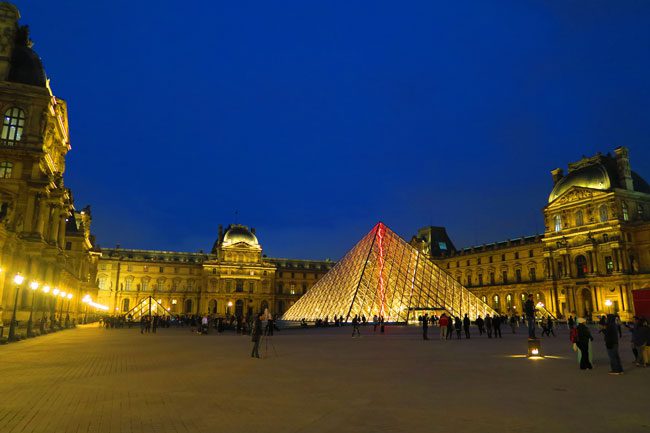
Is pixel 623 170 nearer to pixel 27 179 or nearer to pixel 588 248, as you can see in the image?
pixel 588 248

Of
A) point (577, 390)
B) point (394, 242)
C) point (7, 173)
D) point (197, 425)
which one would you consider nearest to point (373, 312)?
point (394, 242)

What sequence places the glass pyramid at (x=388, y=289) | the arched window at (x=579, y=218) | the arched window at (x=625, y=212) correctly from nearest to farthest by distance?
the glass pyramid at (x=388, y=289) < the arched window at (x=625, y=212) < the arched window at (x=579, y=218)

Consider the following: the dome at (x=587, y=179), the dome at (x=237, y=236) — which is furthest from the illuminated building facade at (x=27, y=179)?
the dome at (x=587, y=179)

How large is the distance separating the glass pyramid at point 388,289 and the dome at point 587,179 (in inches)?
1007

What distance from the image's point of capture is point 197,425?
15.2 ft

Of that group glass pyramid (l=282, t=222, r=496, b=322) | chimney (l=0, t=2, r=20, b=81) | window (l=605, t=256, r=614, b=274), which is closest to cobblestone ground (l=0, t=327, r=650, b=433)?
chimney (l=0, t=2, r=20, b=81)

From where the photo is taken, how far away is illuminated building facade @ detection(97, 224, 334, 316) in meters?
67.7

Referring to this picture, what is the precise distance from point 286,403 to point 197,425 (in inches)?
52.1

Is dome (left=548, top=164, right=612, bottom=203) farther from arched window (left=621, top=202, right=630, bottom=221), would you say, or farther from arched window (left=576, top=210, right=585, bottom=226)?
arched window (left=576, top=210, right=585, bottom=226)

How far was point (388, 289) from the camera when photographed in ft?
109

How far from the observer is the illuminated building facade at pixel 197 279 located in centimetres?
6769

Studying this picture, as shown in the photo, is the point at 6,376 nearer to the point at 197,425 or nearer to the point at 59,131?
the point at 197,425

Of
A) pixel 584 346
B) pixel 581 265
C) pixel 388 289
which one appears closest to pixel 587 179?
pixel 581 265

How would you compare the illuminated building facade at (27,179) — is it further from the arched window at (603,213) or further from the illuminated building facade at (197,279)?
the arched window at (603,213)
